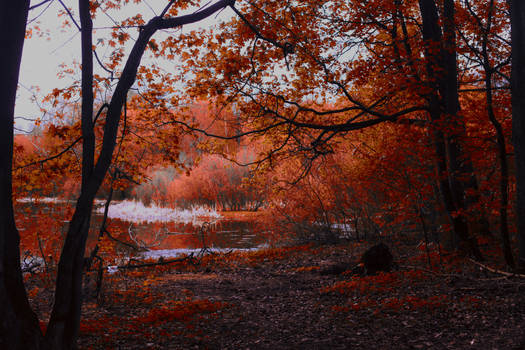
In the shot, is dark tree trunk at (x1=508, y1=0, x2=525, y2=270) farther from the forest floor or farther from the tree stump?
the tree stump

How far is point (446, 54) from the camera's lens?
320 inches

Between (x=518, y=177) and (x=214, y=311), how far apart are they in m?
5.07

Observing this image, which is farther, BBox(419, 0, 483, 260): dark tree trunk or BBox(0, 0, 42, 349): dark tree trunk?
BBox(419, 0, 483, 260): dark tree trunk

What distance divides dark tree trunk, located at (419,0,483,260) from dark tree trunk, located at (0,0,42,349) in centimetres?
677

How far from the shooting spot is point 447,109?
26.4ft

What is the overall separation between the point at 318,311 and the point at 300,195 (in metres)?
6.95

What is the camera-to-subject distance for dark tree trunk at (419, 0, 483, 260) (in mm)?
7637

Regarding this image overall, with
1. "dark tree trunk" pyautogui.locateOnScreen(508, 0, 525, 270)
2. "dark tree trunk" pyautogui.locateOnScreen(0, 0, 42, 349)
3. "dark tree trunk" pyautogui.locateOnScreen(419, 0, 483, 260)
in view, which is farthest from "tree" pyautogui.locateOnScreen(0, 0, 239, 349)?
"dark tree trunk" pyautogui.locateOnScreen(419, 0, 483, 260)

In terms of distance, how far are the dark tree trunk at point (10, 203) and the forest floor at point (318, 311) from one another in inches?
74.7

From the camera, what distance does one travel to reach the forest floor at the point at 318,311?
466cm

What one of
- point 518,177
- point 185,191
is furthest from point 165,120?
point 185,191

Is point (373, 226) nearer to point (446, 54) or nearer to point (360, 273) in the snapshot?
point (360, 273)

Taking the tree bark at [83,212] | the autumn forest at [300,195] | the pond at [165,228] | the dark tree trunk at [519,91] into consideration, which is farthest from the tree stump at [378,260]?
the tree bark at [83,212]

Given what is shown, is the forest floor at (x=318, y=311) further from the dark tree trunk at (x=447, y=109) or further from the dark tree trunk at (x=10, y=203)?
the dark tree trunk at (x=10, y=203)
